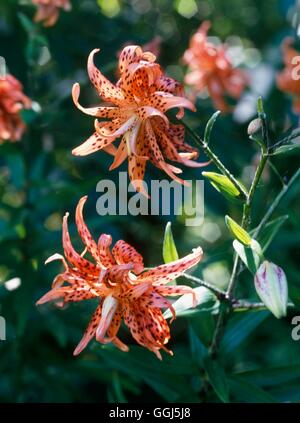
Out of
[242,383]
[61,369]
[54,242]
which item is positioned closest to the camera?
[242,383]

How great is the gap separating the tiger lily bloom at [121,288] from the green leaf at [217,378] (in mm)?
173

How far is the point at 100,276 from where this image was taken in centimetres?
103

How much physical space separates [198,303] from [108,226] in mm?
776

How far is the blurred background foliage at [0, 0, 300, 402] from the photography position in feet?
4.36

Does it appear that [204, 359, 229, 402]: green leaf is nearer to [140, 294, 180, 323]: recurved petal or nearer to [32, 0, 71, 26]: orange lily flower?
[140, 294, 180, 323]: recurved petal

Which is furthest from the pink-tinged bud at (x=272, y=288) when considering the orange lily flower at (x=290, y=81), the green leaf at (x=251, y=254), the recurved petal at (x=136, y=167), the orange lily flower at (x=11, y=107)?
the orange lily flower at (x=290, y=81)

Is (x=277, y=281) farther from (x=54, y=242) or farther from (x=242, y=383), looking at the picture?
(x=54, y=242)

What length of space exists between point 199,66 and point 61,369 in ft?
2.70

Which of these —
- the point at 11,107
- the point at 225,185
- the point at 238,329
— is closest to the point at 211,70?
the point at 11,107

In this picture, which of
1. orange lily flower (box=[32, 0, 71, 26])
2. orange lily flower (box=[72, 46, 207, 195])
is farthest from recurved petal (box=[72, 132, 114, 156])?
orange lily flower (box=[32, 0, 71, 26])

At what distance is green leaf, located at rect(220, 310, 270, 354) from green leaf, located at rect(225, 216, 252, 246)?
13.3 inches

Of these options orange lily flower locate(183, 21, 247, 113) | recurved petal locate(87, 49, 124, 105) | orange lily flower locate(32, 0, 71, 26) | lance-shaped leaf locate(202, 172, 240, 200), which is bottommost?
lance-shaped leaf locate(202, 172, 240, 200)

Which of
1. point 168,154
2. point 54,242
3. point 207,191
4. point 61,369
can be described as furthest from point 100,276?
Result: point 207,191

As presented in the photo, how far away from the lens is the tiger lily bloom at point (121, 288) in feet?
3.37
